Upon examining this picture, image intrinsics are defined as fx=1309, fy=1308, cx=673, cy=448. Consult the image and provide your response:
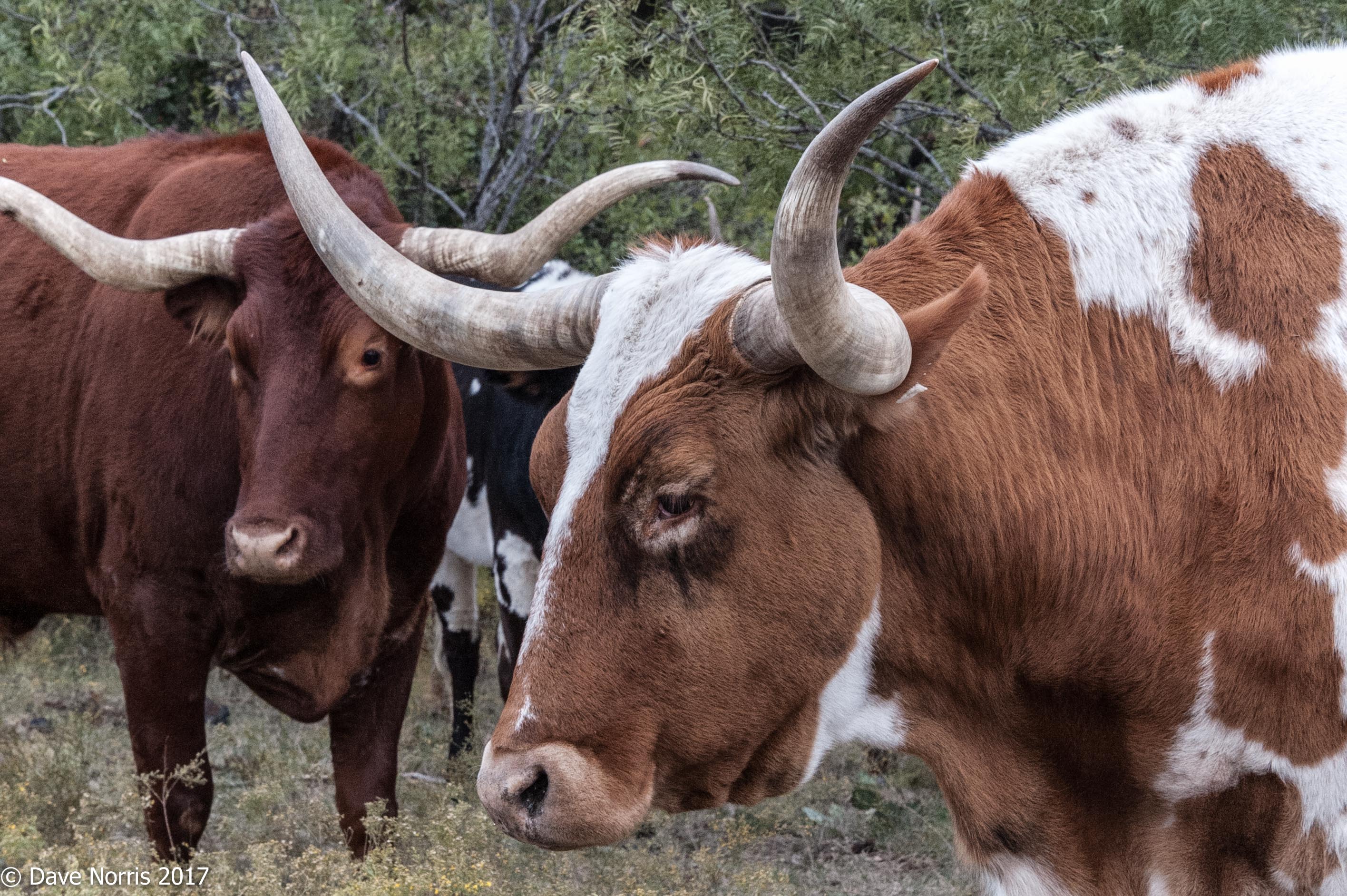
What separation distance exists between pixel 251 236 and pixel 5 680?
393 centimetres

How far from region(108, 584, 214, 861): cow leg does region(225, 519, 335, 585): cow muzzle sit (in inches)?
17.7

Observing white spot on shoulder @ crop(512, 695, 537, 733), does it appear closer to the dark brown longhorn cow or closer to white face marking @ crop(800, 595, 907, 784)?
white face marking @ crop(800, 595, 907, 784)

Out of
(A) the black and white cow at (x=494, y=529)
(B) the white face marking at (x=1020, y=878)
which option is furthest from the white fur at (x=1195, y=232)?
(A) the black and white cow at (x=494, y=529)

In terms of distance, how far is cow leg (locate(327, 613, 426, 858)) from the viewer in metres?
4.10

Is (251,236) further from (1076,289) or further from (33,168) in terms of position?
(1076,289)

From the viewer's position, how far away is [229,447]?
3682 millimetres

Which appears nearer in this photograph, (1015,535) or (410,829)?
(1015,535)

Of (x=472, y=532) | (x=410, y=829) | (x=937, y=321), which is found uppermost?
(x=937, y=321)

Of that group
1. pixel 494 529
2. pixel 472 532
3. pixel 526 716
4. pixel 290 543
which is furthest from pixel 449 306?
pixel 472 532

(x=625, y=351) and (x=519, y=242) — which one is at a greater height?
(x=625, y=351)

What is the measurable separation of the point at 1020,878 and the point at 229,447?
7.90 ft

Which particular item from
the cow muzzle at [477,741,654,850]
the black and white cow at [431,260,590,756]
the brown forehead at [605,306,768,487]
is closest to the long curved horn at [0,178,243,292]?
the black and white cow at [431,260,590,756]

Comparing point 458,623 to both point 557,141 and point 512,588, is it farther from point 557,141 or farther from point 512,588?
point 557,141

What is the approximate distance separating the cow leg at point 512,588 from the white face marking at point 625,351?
2.96m
